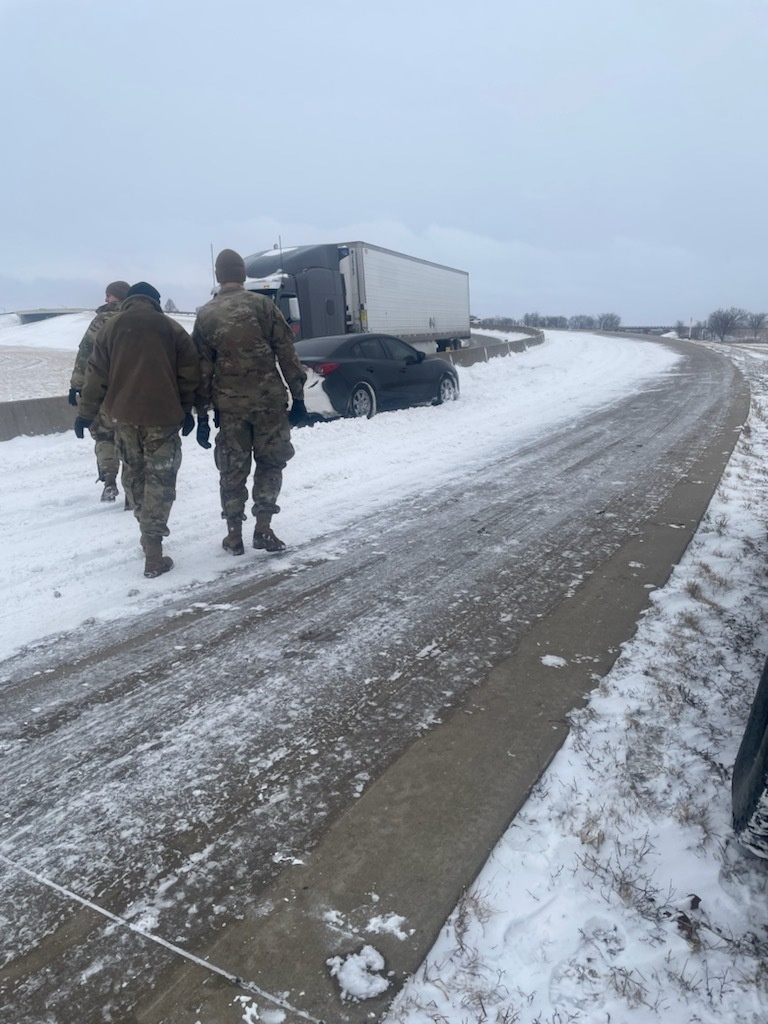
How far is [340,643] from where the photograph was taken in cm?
388

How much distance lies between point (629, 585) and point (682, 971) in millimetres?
2871

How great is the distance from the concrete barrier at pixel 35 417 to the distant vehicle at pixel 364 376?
3444 mm

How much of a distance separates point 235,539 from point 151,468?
0.79 m

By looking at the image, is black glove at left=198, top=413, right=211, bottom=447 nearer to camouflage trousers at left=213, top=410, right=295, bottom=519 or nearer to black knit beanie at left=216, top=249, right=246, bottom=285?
camouflage trousers at left=213, top=410, right=295, bottom=519

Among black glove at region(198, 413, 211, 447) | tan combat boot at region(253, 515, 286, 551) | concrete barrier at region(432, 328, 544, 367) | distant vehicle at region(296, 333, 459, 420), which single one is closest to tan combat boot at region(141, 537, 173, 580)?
tan combat boot at region(253, 515, 286, 551)

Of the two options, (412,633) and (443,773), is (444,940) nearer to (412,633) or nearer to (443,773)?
(443,773)

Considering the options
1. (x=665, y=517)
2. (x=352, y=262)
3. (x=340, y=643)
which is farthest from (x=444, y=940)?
(x=352, y=262)

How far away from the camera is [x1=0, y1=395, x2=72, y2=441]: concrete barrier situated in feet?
31.7

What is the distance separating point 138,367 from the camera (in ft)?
16.1

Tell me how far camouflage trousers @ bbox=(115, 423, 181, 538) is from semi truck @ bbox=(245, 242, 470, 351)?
11101mm

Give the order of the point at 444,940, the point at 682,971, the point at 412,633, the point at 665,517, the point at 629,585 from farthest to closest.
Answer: the point at 665,517 → the point at 629,585 → the point at 412,633 → the point at 444,940 → the point at 682,971

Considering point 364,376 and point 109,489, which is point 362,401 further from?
point 109,489

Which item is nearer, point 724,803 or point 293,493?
point 724,803

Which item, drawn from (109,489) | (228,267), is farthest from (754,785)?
(109,489)
